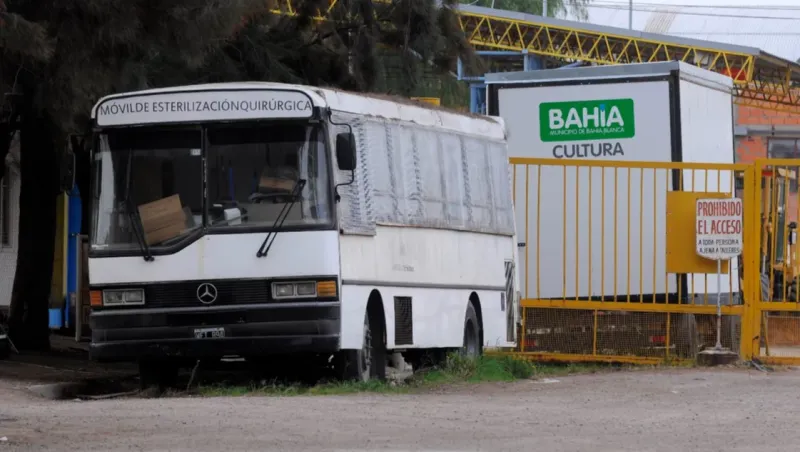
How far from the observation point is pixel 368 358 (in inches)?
607

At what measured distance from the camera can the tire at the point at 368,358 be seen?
14953mm

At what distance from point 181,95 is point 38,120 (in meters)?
4.99

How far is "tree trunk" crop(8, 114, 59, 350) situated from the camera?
20516 mm

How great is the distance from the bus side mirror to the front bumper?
117 centimetres

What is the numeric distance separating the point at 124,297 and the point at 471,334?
487 cm

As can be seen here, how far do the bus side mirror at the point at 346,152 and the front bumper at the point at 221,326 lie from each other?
46.0 inches

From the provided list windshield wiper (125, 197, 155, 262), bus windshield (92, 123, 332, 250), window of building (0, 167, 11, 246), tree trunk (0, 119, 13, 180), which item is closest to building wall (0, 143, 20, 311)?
window of building (0, 167, 11, 246)

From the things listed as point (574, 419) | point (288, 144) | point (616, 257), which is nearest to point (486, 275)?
point (616, 257)

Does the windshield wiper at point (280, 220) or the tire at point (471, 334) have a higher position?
the windshield wiper at point (280, 220)

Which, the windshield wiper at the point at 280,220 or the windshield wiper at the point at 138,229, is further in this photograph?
the windshield wiper at the point at 138,229

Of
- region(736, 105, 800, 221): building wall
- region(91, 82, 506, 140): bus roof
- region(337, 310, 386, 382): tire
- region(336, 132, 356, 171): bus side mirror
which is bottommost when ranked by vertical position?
region(337, 310, 386, 382): tire

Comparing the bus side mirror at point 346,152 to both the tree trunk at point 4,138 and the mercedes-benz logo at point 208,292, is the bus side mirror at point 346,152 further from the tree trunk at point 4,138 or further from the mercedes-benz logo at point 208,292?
the tree trunk at point 4,138

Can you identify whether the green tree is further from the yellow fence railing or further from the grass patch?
the grass patch

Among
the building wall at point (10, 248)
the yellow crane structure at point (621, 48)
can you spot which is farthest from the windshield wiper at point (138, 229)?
the yellow crane structure at point (621, 48)
